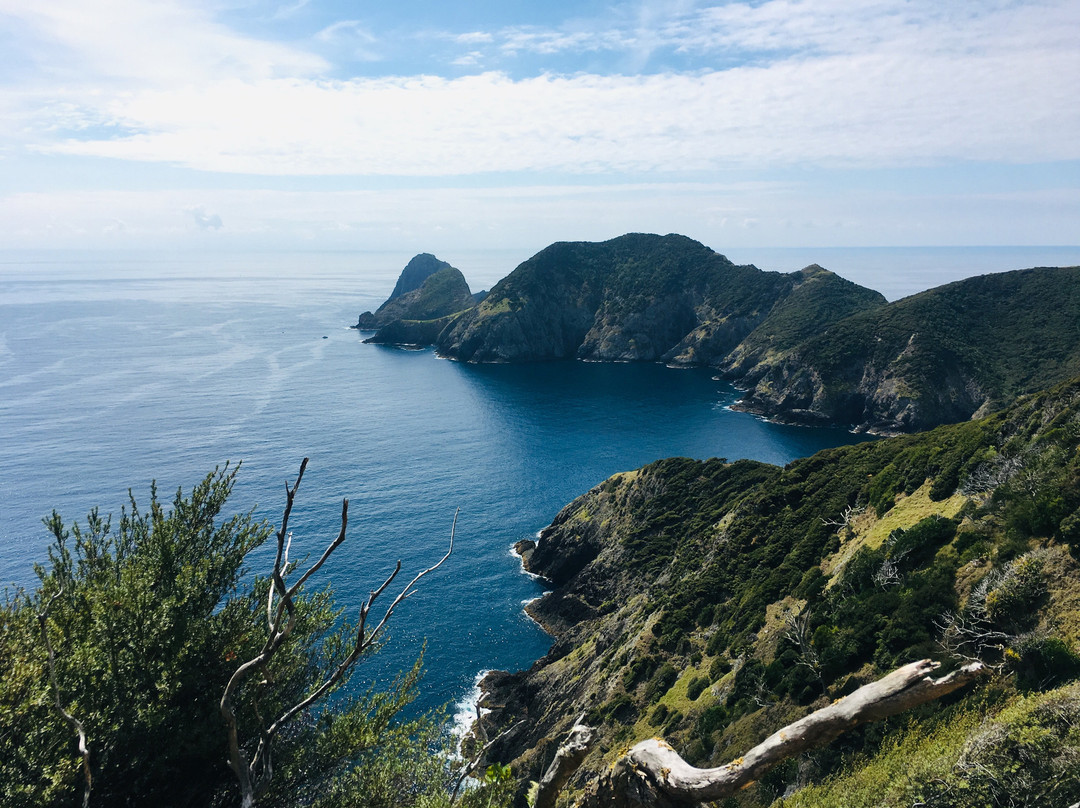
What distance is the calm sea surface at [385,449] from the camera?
2881 inches

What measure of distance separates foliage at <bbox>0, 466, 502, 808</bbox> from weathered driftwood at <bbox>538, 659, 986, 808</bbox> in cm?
523

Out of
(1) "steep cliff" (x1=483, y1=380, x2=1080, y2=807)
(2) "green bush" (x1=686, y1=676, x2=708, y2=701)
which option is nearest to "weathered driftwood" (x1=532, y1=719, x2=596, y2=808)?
(1) "steep cliff" (x1=483, y1=380, x2=1080, y2=807)

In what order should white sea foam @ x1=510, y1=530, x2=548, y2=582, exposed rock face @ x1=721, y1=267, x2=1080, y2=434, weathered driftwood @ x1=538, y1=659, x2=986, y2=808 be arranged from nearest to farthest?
weathered driftwood @ x1=538, y1=659, x2=986, y2=808 < white sea foam @ x1=510, y1=530, x2=548, y2=582 < exposed rock face @ x1=721, y1=267, x2=1080, y2=434

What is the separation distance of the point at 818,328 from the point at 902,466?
161272mm

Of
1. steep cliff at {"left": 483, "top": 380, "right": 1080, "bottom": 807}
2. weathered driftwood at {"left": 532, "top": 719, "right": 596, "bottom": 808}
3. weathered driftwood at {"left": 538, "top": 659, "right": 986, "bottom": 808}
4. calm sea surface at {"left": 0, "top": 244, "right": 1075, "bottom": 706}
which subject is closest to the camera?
weathered driftwood at {"left": 538, "top": 659, "right": 986, "bottom": 808}

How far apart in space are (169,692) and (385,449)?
105452 millimetres

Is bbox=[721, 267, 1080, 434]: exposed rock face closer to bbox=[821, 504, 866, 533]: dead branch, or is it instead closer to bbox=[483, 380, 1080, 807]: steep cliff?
bbox=[483, 380, 1080, 807]: steep cliff

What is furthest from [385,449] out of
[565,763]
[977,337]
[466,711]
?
Answer: [977,337]

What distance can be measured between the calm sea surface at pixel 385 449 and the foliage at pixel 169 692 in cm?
4209

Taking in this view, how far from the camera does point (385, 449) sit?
119500mm

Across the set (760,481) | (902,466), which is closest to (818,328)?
(760,481)

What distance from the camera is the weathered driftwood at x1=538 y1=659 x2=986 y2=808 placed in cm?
1165

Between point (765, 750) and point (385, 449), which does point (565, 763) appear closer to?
point (765, 750)

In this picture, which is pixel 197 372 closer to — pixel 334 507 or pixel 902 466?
pixel 334 507
